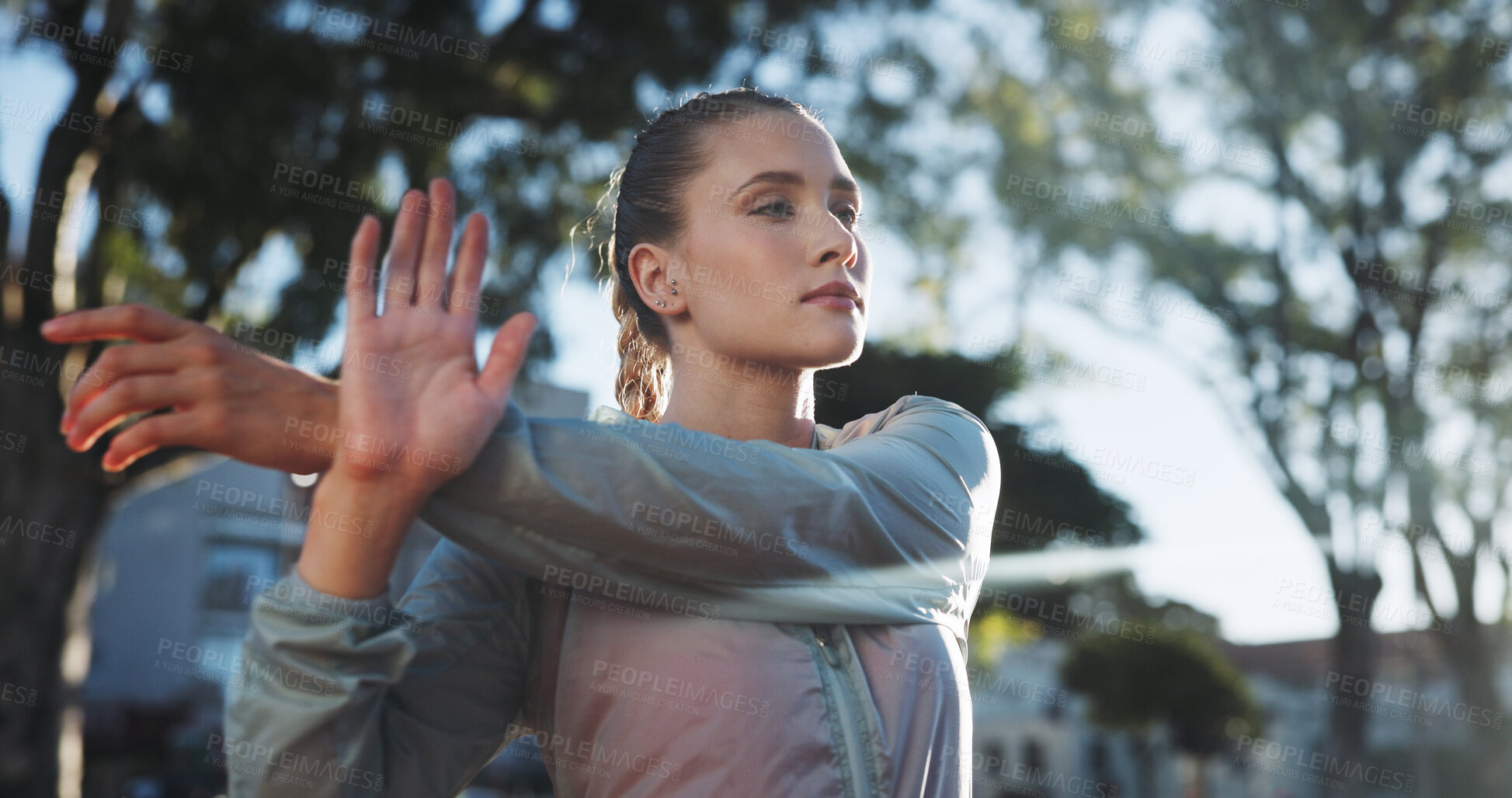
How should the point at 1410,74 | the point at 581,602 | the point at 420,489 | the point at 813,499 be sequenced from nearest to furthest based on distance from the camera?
1. the point at 420,489
2. the point at 813,499
3. the point at 581,602
4. the point at 1410,74

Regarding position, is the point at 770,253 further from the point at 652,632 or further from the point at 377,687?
the point at 377,687

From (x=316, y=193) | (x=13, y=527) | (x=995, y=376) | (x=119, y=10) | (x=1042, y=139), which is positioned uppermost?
(x=1042, y=139)

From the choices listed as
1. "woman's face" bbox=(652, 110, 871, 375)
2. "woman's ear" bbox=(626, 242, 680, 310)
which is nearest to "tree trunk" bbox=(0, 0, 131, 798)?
"woman's ear" bbox=(626, 242, 680, 310)

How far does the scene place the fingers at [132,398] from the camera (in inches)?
38.2

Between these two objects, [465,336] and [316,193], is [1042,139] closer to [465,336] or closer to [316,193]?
[316,193]

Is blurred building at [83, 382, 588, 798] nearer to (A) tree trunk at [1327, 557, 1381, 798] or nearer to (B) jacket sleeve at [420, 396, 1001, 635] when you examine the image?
(A) tree trunk at [1327, 557, 1381, 798]

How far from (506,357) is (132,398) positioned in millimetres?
320

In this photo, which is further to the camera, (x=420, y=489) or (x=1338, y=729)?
(x=1338, y=729)

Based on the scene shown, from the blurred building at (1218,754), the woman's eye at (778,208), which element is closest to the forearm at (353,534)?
the woman's eye at (778,208)

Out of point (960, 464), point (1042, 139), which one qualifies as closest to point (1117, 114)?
point (1042, 139)

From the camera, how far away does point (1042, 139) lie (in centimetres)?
1271

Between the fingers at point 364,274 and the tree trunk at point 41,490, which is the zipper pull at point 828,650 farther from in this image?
the tree trunk at point 41,490

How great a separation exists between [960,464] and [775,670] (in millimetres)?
399

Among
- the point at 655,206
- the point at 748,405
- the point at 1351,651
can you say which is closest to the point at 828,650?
the point at 748,405
